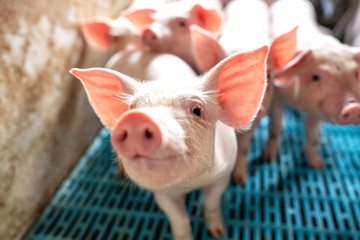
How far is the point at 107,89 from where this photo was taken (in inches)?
37.6

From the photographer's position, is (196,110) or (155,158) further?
(196,110)

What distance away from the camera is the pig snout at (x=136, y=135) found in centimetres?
66

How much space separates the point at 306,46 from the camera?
55.7 inches

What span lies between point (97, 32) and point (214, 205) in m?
1.06

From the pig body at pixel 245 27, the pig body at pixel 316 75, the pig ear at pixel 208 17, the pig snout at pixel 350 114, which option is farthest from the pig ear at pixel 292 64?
the pig ear at pixel 208 17

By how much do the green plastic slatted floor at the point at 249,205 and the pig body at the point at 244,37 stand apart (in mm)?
123

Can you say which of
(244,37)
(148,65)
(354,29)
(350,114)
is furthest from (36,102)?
(354,29)

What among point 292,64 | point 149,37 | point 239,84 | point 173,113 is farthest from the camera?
point 149,37

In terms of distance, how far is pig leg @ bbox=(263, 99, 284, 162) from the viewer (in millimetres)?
1665

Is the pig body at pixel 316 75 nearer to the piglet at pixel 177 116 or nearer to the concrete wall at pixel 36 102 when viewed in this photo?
the piglet at pixel 177 116

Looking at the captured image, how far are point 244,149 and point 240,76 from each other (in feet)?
2.35

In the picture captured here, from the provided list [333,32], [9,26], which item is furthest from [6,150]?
[333,32]

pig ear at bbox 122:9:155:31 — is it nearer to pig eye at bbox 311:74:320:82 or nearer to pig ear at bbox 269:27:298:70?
pig ear at bbox 269:27:298:70

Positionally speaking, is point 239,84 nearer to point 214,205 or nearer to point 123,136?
point 123,136
